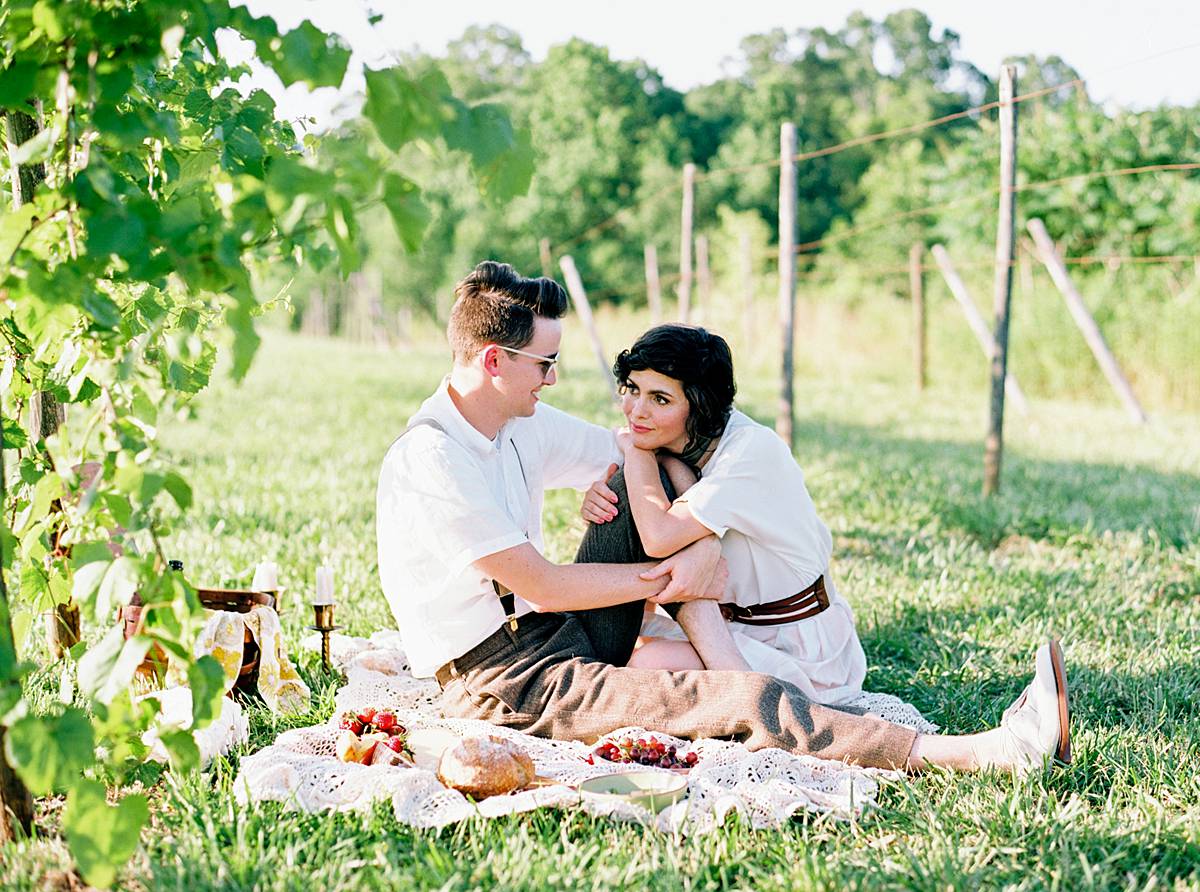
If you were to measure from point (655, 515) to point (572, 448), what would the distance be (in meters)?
0.53

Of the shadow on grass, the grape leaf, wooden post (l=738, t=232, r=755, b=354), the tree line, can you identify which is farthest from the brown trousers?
the tree line

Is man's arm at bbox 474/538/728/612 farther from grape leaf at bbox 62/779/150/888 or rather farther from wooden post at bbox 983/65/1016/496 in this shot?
wooden post at bbox 983/65/1016/496

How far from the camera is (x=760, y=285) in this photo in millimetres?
24172

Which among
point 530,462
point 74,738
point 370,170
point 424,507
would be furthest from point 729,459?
point 74,738

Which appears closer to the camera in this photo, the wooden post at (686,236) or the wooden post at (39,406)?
the wooden post at (39,406)

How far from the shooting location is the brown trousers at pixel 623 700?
3178 mm

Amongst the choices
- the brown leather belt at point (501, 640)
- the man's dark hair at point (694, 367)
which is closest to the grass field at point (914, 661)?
the brown leather belt at point (501, 640)

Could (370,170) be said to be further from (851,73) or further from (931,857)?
(851,73)

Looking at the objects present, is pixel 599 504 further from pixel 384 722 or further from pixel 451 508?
pixel 384 722

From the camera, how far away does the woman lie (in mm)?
3580

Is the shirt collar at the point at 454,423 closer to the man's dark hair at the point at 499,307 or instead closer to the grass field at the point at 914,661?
the man's dark hair at the point at 499,307

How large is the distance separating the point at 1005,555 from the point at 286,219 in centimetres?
483

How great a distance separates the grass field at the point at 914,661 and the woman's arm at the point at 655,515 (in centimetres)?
96

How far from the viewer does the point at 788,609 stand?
372 cm
